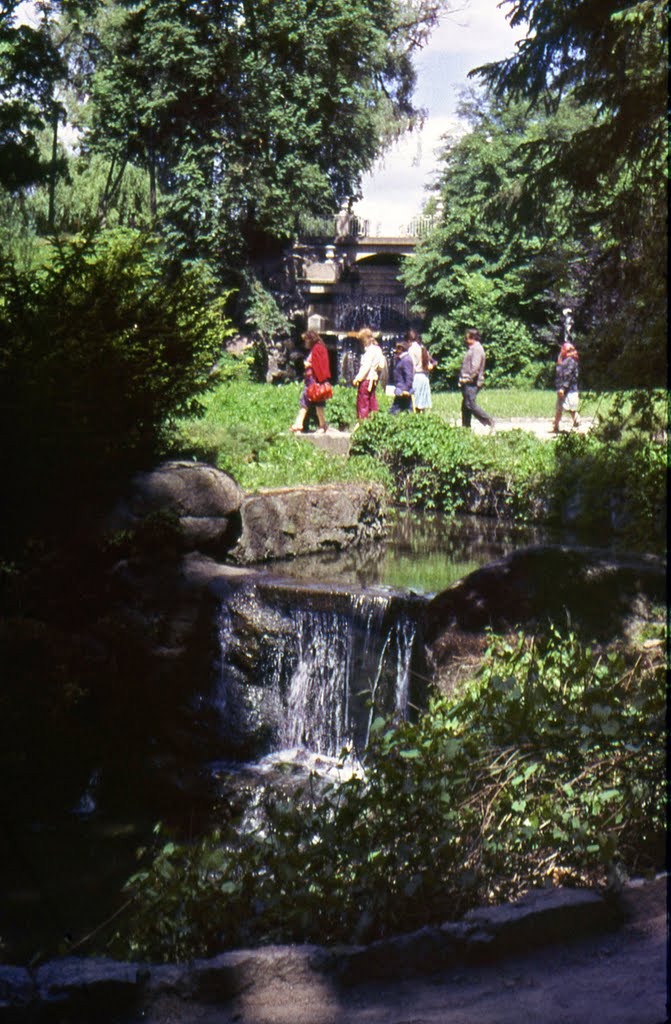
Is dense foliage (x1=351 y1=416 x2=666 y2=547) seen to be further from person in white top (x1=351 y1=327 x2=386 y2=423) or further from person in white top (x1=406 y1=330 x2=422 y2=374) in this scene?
person in white top (x1=406 y1=330 x2=422 y2=374)

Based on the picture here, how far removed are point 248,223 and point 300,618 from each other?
22.1 m

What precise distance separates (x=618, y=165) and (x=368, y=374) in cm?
1170

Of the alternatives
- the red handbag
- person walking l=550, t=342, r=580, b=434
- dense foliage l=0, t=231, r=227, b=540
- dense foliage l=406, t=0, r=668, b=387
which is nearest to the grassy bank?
the red handbag

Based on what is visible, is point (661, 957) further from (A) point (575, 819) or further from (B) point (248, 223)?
(B) point (248, 223)

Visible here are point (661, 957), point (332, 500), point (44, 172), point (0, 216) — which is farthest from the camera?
point (0, 216)

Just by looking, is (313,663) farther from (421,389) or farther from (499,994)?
(421,389)

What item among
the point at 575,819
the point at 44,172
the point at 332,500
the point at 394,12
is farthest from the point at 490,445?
the point at 394,12

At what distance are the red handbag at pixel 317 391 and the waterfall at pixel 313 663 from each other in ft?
29.7

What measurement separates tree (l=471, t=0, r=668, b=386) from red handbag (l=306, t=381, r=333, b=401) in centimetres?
974

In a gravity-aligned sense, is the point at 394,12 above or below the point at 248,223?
above

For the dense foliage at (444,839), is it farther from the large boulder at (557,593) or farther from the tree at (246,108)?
the tree at (246,108)

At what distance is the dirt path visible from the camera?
3006 millimetres

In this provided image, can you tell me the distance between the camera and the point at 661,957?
10.7ft

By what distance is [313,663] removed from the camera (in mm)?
9438
